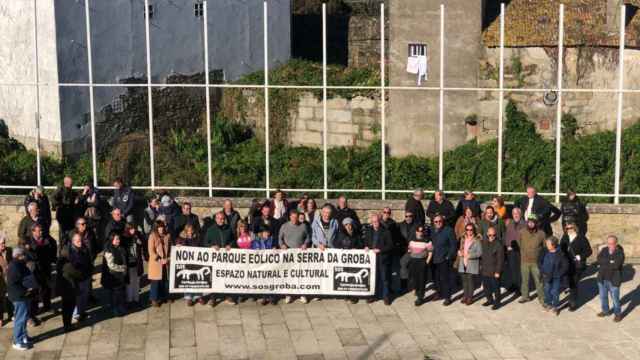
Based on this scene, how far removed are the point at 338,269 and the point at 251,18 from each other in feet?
47.0

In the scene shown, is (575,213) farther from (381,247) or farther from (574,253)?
(381,247)

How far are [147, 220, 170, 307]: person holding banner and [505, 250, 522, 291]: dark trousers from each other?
18.0 ft

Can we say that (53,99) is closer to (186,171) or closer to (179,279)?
(186,171)

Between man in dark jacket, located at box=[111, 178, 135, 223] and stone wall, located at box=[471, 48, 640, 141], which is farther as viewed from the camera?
stone wall, located at box=[471, 48, 640, 141]

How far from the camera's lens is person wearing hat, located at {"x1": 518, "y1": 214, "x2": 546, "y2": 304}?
652 inches

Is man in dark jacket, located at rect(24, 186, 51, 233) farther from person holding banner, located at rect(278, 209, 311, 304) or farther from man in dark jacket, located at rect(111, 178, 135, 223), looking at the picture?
person holding banner, located at rect(278, 209, 311, 304)

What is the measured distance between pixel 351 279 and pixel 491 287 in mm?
2213

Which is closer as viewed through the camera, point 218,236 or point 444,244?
point 444,244

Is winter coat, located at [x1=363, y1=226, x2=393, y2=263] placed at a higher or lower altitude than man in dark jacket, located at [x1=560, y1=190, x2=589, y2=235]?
lower

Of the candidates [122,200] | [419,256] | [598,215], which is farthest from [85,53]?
[598,215]

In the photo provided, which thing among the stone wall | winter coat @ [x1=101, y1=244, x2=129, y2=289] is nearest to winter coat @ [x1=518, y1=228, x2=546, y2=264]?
winter coat @ [x1=101, y1=244, x2=129, y2=289]

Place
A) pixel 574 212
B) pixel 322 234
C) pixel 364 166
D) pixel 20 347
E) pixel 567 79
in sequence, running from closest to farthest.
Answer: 1. pixel 20 347
2. pixel 322 234
3. pixel 574 212
4. pixel 364 166
5. pixel 567 79

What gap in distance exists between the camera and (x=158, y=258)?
16.4 meters

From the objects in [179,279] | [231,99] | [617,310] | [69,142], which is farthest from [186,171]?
[617,310]
